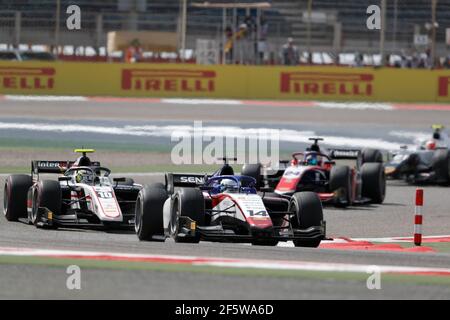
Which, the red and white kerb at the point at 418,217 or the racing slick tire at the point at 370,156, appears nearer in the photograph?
the red and white kerb at the point at 418,217

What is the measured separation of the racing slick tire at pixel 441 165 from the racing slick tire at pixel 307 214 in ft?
28.5

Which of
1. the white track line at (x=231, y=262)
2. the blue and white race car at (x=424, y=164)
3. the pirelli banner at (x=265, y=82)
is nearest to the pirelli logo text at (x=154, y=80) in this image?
the pirelli banner at (x=265, y=82)

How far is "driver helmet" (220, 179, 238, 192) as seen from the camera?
13570mm

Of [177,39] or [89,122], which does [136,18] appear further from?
[89,122]

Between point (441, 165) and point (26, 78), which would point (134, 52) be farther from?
point (441, 165)

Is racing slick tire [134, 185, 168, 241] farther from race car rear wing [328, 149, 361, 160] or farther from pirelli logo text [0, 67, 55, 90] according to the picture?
pirelli logo text [0, 67, 55, 90]

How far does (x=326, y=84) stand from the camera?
121ft

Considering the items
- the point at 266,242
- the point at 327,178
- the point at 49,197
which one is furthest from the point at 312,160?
the point at 266,242

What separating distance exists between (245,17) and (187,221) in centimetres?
2623

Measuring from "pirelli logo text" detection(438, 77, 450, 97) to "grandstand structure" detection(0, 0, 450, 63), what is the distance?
83cm

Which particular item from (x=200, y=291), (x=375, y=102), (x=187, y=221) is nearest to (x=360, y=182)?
(x=187, y=221)

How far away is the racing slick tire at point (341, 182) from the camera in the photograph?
17750mm

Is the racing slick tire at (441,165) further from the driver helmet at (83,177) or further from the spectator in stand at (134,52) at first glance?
the spectator in stand at (134,52)

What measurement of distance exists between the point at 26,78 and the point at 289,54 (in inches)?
321
